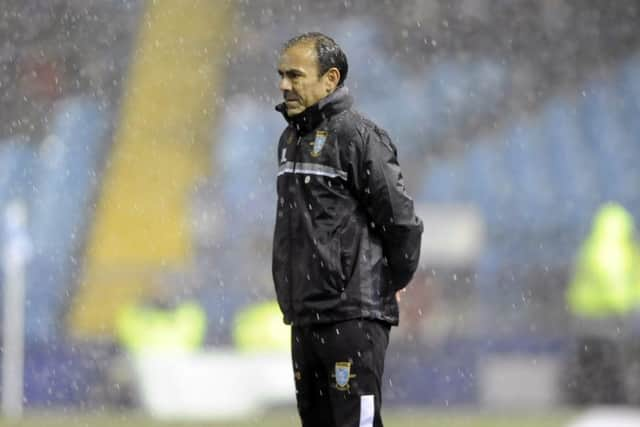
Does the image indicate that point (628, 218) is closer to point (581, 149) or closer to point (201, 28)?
point (581, 149)

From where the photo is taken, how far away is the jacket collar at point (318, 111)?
12.5 ft

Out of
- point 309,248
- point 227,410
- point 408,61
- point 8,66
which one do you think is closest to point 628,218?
point 408,61

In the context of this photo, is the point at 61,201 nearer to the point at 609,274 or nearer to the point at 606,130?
the point at 609,274

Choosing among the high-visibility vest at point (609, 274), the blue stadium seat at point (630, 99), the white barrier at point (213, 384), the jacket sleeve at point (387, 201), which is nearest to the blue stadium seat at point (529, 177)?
the blue stadium seat at point (630, 99)

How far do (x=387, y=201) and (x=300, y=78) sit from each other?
15.4 inches

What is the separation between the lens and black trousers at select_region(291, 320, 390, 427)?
12.4 feet

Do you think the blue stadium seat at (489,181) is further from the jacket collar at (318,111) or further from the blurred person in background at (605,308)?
the jacket collar at (318,111)

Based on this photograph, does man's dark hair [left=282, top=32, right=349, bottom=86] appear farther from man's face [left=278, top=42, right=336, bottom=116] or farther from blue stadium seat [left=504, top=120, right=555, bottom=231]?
blue stadium seat [left=504, top=120, right=555, bottom=231]

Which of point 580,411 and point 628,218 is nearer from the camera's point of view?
point 580,411

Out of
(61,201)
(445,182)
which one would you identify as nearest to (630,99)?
(445,182)

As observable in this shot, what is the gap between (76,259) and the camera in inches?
614

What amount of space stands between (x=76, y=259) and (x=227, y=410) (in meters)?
5.16

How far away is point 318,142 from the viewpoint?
12.5 ft

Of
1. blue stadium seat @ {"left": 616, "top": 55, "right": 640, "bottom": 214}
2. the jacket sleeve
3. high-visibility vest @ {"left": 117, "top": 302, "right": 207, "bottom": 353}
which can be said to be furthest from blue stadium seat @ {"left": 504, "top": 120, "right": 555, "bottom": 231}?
the jacket sleeve
